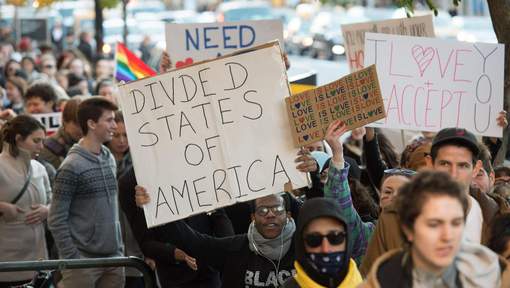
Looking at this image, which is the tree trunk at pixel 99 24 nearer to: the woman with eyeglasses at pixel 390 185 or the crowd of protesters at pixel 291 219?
the crowd of protesters at pixel 291 219

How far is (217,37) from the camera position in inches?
457

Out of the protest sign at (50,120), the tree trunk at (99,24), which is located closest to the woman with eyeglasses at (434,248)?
the protest sign at (50,120)

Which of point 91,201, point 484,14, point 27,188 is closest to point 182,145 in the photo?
point 91,201

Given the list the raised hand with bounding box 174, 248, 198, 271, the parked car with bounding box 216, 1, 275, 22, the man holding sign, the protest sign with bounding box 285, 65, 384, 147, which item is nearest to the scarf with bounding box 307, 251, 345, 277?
the man holding sign

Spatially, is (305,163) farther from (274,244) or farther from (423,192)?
(423,192)

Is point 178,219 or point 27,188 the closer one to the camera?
point 178,219

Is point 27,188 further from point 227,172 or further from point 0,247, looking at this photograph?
point 227,172

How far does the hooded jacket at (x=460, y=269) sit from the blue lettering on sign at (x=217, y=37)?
265 inches

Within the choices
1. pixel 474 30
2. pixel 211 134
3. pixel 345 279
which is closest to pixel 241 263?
pixel 211 134

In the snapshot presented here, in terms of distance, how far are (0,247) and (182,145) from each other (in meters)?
2.42

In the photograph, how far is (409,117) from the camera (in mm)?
9273

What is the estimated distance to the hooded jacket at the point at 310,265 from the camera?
5793mm

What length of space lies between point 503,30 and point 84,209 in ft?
10.5

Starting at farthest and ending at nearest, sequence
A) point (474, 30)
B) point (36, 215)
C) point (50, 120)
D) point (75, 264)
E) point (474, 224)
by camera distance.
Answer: point (474, 30) < point (50, 120) < point (36, 215) < point (75, 264) < point (474, 224)
